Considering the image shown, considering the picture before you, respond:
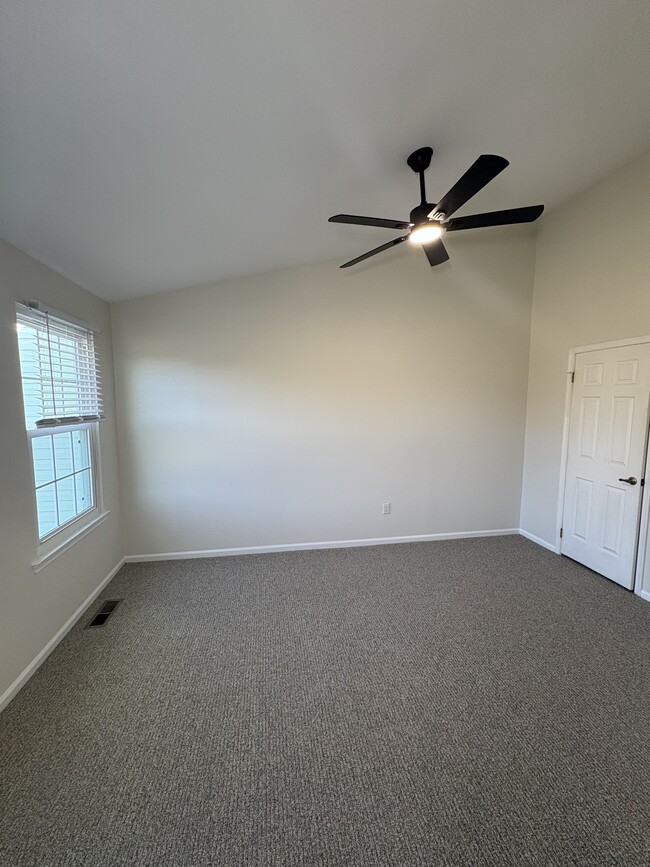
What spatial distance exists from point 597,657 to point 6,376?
3.77 meters

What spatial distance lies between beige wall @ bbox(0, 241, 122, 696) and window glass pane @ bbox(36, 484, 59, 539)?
4.9 inches

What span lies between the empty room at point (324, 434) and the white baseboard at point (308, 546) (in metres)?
0.03

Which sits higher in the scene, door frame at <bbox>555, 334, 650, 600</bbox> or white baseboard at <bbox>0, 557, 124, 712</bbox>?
door frame at <bbox>555, 334, 650, 600</bbox>

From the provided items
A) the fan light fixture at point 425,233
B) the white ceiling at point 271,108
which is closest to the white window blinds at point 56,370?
the white ceiling at point 271,108

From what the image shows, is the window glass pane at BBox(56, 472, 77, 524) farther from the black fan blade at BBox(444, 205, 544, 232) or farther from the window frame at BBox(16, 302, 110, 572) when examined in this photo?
the black fan blade at BBox(444, 205, 544, 232)

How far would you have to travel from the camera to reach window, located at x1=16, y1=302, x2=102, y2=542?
2.09 metres

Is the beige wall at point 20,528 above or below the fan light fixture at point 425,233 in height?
below

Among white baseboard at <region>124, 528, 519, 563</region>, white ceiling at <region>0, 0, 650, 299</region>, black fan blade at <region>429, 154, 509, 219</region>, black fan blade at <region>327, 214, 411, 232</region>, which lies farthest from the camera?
white baseboard at <region>124, 528, 519, 563</region>

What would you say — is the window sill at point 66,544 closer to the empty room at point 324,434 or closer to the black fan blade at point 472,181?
the empty room at point 324,434

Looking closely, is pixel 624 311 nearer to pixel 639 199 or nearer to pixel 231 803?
pixel 639 199

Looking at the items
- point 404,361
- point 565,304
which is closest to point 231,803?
point 404,361

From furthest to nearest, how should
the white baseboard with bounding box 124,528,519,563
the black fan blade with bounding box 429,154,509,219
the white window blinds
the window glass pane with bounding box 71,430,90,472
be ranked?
1. the white baseboard with bounding box 124,528,519,563
2. the window glass pane with bounding box 71,430,90,472
3. the white window blinds
4. the black fan blade with bounding box 429,154,509,219

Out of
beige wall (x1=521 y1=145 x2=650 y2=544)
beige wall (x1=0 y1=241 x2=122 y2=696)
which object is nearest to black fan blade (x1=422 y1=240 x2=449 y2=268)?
beige wall (x1=521 y1=145 x2=650 y2=544)

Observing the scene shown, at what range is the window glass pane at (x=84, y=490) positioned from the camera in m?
2.66
